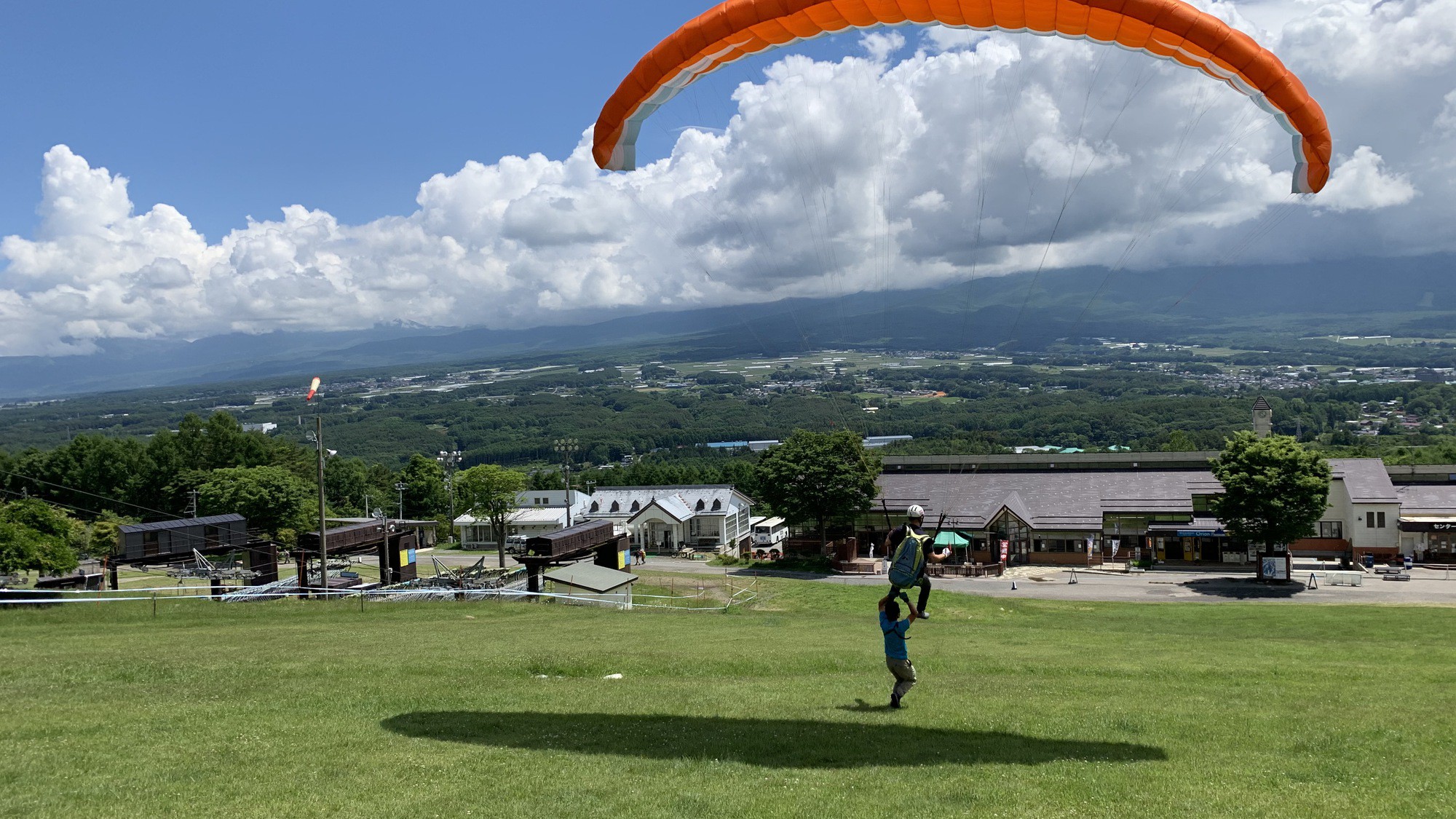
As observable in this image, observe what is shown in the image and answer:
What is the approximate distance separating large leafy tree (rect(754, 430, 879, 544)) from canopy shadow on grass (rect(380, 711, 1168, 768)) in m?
36.3

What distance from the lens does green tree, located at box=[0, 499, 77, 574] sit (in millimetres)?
26875

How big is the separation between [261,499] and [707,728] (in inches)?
2029

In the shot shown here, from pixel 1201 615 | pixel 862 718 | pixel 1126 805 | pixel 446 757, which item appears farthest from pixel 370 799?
pixel 1201 615

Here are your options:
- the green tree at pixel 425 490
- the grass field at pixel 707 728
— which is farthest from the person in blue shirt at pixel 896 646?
the green tree at pixel 425 490

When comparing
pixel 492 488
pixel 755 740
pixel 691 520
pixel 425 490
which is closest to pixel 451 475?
pixel 425 490

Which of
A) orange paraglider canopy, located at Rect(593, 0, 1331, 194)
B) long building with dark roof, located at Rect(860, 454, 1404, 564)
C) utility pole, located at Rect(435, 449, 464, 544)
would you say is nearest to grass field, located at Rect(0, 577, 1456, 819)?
orange paraglider canopy, located at Rect(593, 0, 1331, 194)

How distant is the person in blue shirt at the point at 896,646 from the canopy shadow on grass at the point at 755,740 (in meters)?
0.89

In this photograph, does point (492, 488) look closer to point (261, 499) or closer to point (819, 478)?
point (261, 499)

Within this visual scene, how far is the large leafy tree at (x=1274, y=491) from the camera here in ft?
119

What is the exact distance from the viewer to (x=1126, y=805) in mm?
6496

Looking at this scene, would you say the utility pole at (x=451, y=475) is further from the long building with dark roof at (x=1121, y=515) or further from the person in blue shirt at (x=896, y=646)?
the person in blue shirt at (x=896, y=646)

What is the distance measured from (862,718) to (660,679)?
13.3 feet

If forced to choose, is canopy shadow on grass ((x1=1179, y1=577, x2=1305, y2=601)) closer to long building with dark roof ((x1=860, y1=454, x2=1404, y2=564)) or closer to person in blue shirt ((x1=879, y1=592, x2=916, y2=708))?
long building with dark roof ((x1=860, y1=454, x2=1404, y2=564))

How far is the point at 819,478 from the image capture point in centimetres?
4566
